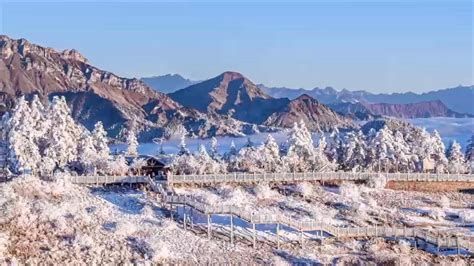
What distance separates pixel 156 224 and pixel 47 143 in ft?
81.0

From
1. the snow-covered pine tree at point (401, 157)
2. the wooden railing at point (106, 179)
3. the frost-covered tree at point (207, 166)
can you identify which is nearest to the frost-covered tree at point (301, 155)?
the frost-covered tree at point (207, 166)

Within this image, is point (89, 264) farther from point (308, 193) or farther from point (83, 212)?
point (308, 193)

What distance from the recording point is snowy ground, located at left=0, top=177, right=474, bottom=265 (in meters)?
63.5

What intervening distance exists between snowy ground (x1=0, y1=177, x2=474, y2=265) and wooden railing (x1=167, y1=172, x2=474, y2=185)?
1883 mm

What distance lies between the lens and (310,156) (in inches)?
4126

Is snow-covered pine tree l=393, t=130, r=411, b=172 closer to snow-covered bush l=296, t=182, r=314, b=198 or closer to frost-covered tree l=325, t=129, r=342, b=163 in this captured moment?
frost-covered tree l=325, t=129, r=342, b=163

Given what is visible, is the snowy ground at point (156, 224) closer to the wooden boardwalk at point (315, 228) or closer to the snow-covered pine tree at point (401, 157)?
the wooden boardwalk at point (315, 228)

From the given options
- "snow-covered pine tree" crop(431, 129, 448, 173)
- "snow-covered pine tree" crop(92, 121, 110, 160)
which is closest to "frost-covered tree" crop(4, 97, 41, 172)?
"snow-covered pine tree" crop(92, 121, 110, 160)

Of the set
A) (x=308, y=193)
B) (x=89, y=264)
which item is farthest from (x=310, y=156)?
(x=89, y=264)

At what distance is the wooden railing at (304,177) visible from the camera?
86188 millimetres

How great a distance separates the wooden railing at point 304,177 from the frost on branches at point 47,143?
420 inches

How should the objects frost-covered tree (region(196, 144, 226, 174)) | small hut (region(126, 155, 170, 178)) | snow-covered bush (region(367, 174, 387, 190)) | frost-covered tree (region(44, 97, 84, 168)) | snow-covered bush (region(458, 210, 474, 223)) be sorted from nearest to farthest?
snow-covered bush (region(458, 210, 474, 223)) → frost-covered tree (region(44, 97, 84, 168)) → small hut (region(126, 155, 170, 178)) → snow-covered bush (region(367, 174, 387, 190)) → frost-covered tree (region(196, 144, 226, 174))

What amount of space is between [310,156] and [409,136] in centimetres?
3201

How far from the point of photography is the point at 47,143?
9006 cm
